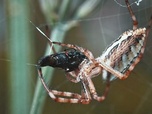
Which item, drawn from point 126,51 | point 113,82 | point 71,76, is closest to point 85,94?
point 71,76

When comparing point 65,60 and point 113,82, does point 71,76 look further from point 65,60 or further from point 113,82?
point 113,82

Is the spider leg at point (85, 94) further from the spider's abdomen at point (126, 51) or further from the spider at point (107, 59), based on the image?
the spider's abdomen at point (126, 51)

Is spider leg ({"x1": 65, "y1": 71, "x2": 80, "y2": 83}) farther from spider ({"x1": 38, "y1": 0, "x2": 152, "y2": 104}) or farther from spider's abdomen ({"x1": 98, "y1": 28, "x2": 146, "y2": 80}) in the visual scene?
spider's abdomen ({"x1": 98, "y1": 28, "x2": 146, "y2": 80})

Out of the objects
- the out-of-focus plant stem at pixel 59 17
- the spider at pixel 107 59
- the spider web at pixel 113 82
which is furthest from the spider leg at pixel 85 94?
the spider web at pixel 113 82

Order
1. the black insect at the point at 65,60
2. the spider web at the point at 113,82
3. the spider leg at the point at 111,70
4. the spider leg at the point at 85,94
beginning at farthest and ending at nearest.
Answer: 1. the spider web at the point at 113,82
2. the spider leg at the point at 85,94
3. the spider leg at the point at 111,70
4. the black insect at the point at 65,60

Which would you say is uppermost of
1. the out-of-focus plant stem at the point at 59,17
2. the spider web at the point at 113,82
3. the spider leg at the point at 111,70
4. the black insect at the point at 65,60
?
the out-of-focus plant stem at the point at 59,17

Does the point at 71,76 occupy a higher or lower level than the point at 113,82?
higher

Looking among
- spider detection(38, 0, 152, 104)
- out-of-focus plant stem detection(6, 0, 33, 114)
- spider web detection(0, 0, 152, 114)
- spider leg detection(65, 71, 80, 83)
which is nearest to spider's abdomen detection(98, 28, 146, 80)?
spider detection(38, 0, 152, 104)
